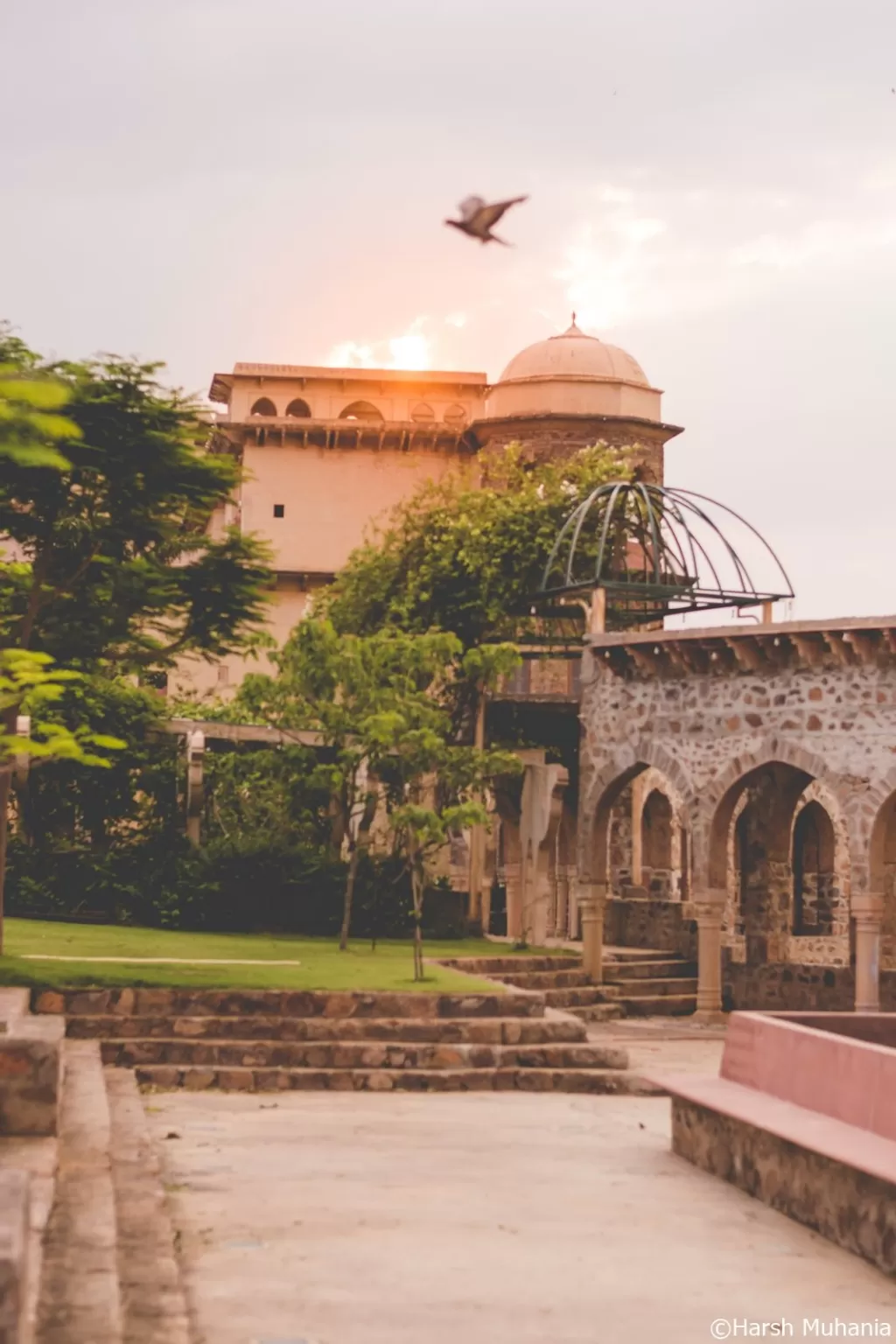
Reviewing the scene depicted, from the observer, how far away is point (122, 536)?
63.2 ft

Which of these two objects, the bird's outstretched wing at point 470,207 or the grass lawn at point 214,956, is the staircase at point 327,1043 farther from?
the bird's outstretched wing at point 470,207

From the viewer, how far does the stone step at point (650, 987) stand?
87.6 feet

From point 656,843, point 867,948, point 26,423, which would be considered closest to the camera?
point 26,423

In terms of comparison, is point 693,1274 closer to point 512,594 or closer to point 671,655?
point 671,655

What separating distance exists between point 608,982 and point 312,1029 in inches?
418

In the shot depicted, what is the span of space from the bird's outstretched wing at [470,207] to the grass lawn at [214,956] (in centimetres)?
858

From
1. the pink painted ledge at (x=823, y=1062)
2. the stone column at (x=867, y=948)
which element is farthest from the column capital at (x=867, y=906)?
the pink painted ledge at (x=823, y=1062)

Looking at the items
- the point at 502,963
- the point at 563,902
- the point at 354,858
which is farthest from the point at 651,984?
the point at 563,902

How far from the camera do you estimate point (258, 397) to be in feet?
149

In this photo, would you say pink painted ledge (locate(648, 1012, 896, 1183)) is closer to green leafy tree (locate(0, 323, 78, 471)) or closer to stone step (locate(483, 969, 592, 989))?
green leafy tree (locate(0, 323, 78, 471))

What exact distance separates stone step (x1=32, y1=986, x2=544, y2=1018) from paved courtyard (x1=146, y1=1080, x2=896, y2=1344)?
3.02 m

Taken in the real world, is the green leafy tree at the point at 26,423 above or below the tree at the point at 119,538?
below

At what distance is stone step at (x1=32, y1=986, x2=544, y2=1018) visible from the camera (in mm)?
17391

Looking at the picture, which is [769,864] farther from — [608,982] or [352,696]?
[352,696]
